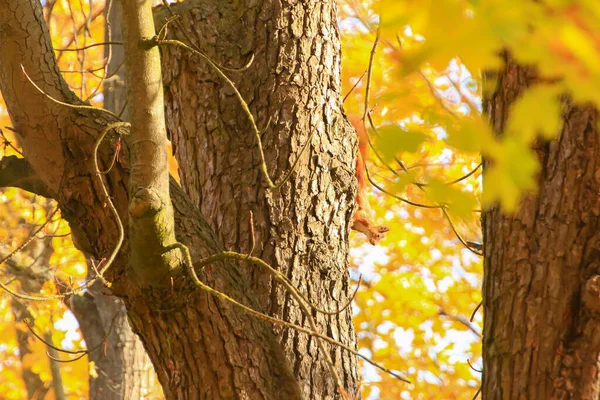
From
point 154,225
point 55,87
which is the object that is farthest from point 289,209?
point 55,87

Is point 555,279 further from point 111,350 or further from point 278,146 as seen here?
point 111,350

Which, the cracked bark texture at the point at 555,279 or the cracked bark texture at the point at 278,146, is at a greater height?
the cracked bark texture at the point at 278,146

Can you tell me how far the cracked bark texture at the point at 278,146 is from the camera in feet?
7.40

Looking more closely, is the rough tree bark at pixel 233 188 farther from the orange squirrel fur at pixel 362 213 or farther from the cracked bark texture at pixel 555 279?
the cracked bark texture at pixel 555 279

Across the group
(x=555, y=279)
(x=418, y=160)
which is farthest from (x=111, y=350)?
(x=555, y=279)

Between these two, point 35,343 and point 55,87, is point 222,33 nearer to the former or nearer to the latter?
point 55,87

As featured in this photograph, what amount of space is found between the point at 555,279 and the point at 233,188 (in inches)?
48.1

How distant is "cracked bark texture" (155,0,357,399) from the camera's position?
2256mm

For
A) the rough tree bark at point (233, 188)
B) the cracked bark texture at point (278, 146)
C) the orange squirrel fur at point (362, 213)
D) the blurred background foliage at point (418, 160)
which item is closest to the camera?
the blurred background foliage at point (418, 160)

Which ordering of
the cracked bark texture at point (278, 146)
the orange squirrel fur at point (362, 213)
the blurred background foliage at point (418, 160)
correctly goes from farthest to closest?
the orange squirrel fur at point (362, 213)
the cracked bark texture at point (278, 146)
the blurred background foliage at point (418, 160)

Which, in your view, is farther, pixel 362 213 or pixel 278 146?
pixel 362 213

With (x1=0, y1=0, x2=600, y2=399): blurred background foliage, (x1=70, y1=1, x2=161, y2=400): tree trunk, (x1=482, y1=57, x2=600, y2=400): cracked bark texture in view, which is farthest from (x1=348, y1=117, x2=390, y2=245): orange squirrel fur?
(x1=70, y1=1, x2=161, y2=400): tree trunk

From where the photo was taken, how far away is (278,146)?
2377 millimetres

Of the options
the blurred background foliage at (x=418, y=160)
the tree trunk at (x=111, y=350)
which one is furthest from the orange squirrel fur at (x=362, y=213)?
the tree trunk at (x=111, y=350)
